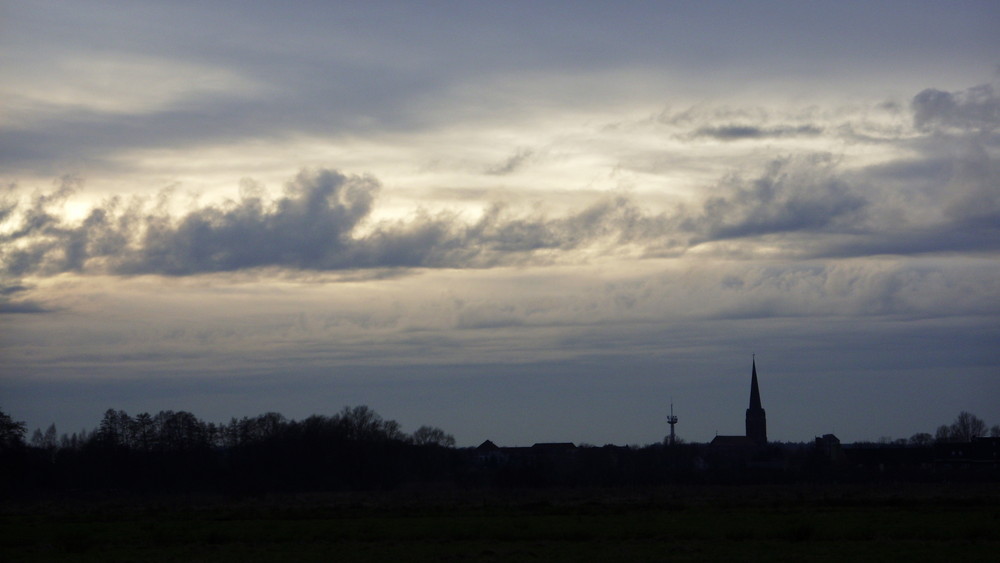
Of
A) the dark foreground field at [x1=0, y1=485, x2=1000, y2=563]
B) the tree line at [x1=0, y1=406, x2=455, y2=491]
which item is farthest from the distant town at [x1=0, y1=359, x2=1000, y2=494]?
the dark foreground field at [x1=0, y1=485, x2=1000, y2=563]

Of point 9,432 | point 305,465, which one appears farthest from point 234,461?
point 9,432

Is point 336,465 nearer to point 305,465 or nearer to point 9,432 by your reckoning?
point 305,465

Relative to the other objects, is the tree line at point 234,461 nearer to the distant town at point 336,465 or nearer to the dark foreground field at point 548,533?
the distant town at point 336,465

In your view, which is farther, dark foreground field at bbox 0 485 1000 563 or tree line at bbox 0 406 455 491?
tree line at bbox 0 406 455 491

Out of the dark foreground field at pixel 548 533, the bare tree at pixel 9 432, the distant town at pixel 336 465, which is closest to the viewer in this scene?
the dark foreground field at pixel 548 533

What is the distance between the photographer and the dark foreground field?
33.7 meters

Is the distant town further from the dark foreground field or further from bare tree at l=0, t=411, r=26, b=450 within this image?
the dark foreground field

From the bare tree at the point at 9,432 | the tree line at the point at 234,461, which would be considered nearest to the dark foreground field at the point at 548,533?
the bare tree at the point at 9,432

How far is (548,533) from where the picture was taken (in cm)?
4072

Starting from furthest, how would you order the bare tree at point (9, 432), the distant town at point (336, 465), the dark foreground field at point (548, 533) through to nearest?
the distant town at point (336, 465)
the bare tree at point (9, 432)
the dark foreground field at point (548, 533)

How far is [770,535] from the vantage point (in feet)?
126

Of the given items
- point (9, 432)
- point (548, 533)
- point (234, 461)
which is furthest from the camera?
point (234, 461)

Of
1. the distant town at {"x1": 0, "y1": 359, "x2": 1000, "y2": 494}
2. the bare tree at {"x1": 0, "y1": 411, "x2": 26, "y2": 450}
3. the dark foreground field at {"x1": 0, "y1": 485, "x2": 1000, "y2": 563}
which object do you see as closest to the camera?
the dark foreground field at {"x1": 0, "y1": 485, "x2": 1000, "y2": 563}

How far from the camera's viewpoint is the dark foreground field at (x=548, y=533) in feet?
111
